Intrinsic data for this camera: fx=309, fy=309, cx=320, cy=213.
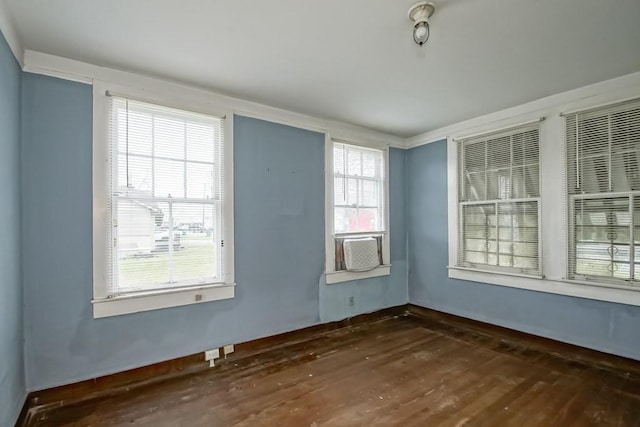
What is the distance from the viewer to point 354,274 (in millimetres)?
4043

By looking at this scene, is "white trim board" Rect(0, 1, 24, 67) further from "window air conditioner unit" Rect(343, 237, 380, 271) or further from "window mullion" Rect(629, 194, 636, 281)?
"window mullion" Rect(629, 194, 636, 281)

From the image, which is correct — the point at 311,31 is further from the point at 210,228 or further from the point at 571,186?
the point at 571,186

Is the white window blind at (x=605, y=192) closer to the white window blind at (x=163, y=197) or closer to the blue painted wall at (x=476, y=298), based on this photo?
the blue painted wall at (x=476, y=298)

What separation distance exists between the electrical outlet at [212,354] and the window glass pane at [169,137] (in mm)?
1831

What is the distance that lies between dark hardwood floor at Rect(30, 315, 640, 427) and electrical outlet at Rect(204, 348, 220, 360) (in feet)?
0.39

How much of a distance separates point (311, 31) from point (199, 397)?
2.76 meters

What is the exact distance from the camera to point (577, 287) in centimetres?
301

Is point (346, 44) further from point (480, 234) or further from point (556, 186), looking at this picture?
point (480, 234)

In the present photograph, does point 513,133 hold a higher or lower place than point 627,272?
higher

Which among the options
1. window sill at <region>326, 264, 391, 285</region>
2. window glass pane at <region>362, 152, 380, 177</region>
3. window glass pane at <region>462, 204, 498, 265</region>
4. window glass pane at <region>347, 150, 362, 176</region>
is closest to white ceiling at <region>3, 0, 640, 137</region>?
window glass pane at <region>347, 150, 362, 176</region>

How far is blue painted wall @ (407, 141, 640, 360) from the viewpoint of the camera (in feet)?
9.26

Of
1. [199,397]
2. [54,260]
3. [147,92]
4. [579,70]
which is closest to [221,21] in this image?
[147,92]

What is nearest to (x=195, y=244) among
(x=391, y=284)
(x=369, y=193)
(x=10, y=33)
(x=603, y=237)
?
(x=10, y=33)

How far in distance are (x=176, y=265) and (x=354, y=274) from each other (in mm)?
2180
